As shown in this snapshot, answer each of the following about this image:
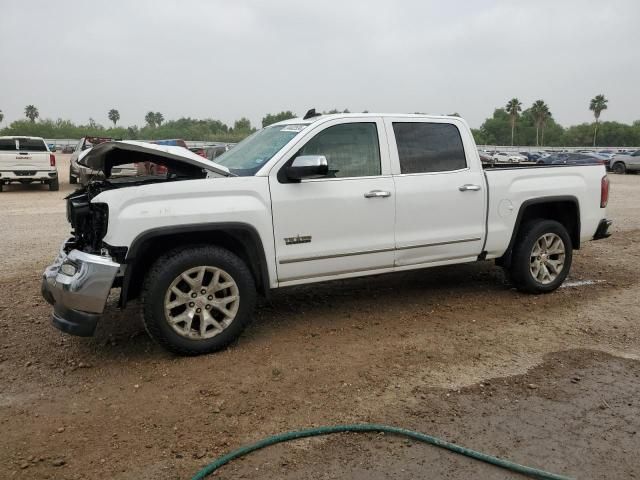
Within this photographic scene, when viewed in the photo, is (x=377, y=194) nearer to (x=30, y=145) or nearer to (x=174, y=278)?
(x=174, y=278)

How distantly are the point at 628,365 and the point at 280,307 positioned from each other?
2992 mm

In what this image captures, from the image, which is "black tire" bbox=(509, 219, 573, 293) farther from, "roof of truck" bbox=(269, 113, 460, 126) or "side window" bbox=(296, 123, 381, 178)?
"side window" bbox=(296, 123, 381, 178)

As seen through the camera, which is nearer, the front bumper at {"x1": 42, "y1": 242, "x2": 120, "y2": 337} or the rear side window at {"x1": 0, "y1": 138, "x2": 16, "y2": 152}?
the front bumper at {"x1": 42, "y1": 242, "x2": 120, "y2": 337}

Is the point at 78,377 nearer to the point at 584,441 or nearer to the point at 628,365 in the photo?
the point at 584,441

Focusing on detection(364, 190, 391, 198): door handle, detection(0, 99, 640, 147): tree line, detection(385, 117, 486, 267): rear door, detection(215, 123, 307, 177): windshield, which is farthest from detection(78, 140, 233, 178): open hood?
detection(0, 99, 640, 147): tree line

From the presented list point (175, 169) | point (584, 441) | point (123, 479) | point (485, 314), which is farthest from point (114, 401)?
point (485, 314)

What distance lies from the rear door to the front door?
5.5 inches

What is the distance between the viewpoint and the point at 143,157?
460 cm

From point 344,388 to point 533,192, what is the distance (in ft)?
10.3

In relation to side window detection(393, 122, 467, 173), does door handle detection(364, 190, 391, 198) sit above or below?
below

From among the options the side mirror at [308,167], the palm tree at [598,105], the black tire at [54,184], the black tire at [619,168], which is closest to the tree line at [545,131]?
the palm tree at [598,105]

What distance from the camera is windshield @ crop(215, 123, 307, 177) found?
4.71m

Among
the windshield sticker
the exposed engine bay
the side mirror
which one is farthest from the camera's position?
the windshield sticker

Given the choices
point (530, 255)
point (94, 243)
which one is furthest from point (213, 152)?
point (530, 255)
